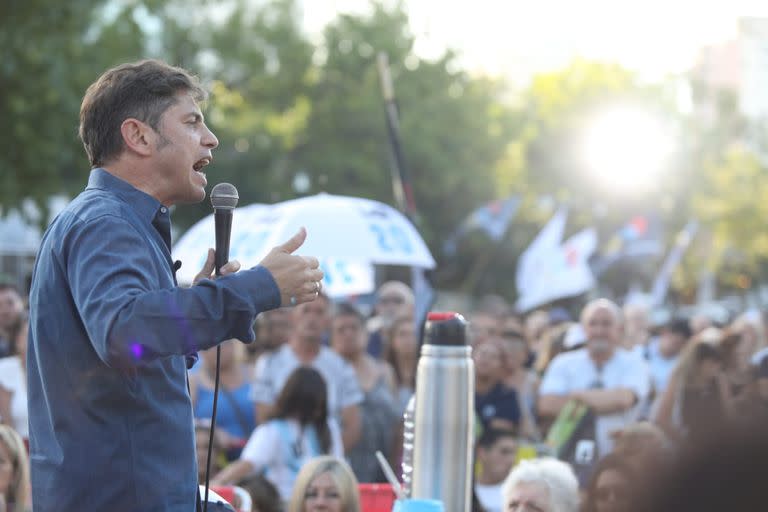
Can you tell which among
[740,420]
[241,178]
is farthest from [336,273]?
[241,178]

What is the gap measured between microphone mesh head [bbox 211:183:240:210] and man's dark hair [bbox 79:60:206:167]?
0.21 m

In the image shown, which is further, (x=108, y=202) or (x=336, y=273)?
(x=336, y=273)

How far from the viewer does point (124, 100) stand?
9.98 ft

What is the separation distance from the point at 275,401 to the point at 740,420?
6.20 metres

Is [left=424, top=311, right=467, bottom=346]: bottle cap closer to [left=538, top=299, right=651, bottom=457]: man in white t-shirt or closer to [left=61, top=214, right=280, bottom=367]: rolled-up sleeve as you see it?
[left=61, top=214, right=280, bottom=367]: rolled-up sleeve

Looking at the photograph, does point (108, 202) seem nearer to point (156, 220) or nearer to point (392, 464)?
point (156, 220)

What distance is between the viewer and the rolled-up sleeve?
2.65 meters

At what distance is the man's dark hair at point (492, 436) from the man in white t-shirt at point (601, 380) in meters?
0.56

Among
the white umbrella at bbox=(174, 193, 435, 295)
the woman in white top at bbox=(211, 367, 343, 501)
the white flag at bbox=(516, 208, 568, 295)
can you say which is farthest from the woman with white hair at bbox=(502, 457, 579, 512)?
the white flag at bbox=(516, 208, 568, 295)

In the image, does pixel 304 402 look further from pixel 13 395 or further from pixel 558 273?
pixel 558 273

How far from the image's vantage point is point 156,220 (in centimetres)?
305

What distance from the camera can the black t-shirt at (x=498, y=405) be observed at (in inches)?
332

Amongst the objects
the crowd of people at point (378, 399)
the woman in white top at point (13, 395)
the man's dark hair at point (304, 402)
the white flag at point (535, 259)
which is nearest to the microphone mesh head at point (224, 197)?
the crowd of people at point (378, 399)

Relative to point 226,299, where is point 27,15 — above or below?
above
